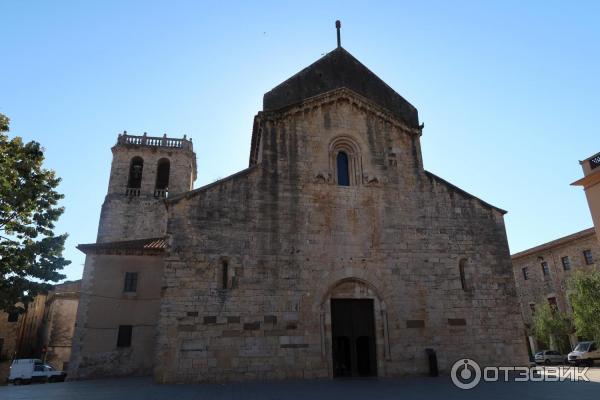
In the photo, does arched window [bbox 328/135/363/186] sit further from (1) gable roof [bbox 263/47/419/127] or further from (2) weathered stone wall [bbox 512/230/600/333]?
(2) weathered stone wall [bbox 512/230/600/333]

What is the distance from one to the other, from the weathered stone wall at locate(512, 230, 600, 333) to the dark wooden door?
895 inches

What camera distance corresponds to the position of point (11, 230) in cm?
1723

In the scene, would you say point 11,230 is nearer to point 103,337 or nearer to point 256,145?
point 103,337

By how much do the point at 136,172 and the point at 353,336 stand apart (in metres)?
22.4

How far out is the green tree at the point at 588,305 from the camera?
25625 millimetres

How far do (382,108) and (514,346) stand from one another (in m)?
10.1

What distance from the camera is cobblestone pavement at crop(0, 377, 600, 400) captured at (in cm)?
899

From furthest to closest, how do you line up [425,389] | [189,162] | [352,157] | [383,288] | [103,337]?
[189,162]
[103,337]
[352,157]
[383,288]
[425,389]

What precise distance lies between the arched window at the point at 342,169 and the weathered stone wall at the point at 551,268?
2310 cm

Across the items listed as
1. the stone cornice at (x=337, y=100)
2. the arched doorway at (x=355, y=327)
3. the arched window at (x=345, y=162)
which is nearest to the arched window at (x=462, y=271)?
the arched doorway at (x=355, y=327)

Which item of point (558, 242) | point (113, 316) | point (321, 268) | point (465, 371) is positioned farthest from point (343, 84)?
point (558, 242)

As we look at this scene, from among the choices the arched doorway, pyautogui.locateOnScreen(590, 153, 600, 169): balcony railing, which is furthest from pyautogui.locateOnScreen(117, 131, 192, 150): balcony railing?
pyautogui.locateOnScreen(590, 153, 600, 169): balcony railing

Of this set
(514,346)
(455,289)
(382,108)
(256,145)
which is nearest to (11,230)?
(256,145)

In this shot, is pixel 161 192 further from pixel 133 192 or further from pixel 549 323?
pixel 549 323
